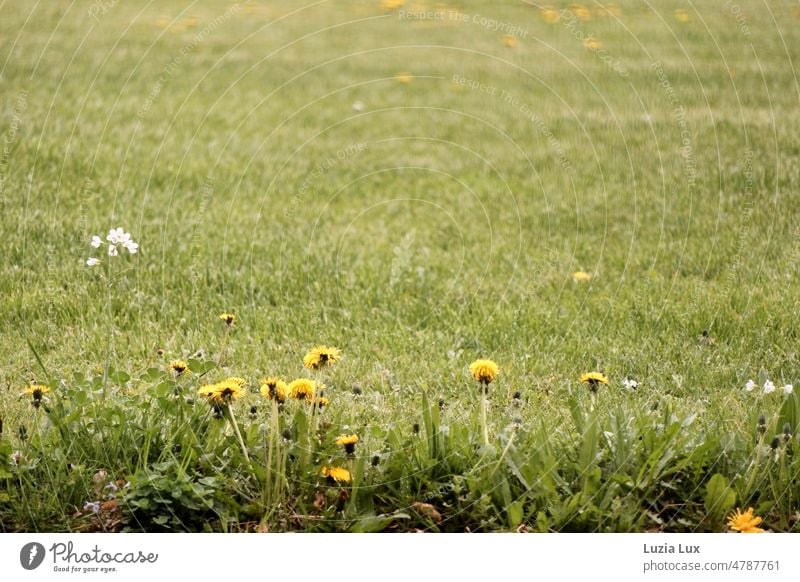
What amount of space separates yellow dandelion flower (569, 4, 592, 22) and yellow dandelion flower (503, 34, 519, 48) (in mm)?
448

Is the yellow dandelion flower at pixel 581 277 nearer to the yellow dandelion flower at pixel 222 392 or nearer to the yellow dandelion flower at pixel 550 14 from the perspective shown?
the yellow dandelion flower at pixel 222 392

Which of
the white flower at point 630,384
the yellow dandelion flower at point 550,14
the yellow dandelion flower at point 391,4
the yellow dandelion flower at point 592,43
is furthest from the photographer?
the yellow dandelion flower at point 550,14

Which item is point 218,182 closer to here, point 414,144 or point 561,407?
point 414,144

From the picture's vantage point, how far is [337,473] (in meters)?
3.11

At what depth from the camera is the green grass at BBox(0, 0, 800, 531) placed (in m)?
3.17

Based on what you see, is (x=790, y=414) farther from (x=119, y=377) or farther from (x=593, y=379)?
(x=119, y=377)

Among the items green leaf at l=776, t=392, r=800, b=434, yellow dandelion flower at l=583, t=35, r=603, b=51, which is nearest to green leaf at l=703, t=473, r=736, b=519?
green leaf at l=776, t=392, r=800, b=434

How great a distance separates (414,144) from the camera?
256 inches

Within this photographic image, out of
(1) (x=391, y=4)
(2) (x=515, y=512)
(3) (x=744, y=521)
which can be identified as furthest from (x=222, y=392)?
(1) (x=391, y=4)

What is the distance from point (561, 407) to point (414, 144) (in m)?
3.20

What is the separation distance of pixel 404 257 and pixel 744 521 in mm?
2318

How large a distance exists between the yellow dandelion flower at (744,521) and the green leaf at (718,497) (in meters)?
0.04

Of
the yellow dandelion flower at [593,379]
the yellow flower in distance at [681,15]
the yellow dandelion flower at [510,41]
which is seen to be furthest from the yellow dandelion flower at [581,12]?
the yellow dandelion flower at [593,379]

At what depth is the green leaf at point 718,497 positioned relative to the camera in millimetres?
3109
